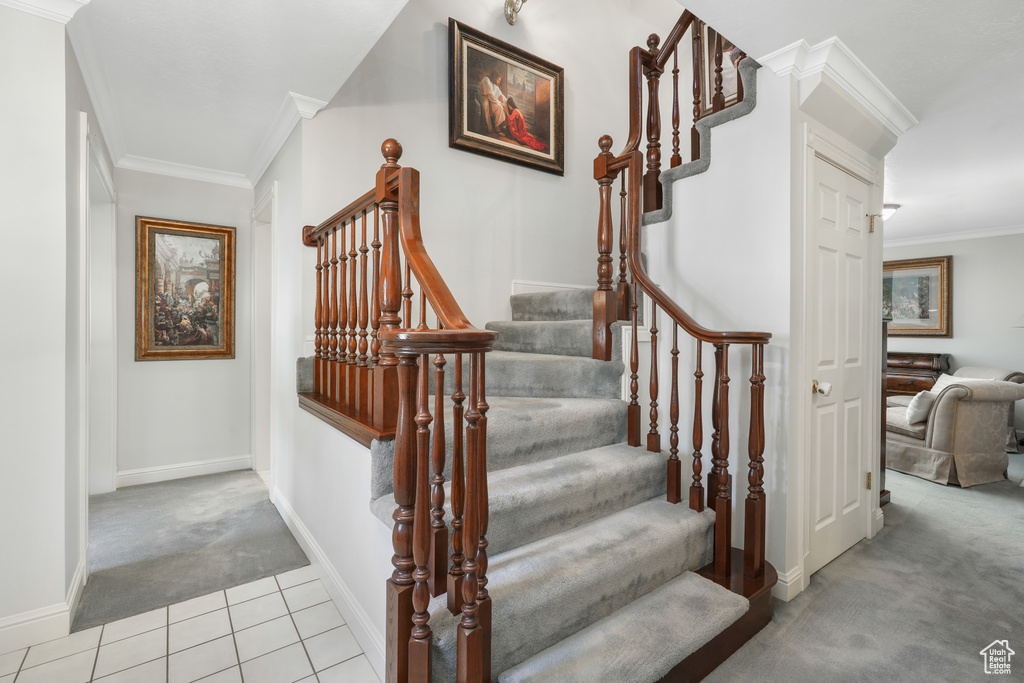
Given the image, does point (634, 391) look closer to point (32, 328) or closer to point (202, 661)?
point (202, 661)

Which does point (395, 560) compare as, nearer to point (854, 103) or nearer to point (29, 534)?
point (29, 534)

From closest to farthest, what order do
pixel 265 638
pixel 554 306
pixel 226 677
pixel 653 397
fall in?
pixel 226 677 → pixel 265 638 → pixel 653 397 → pixel 554 306

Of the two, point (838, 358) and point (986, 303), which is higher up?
point (986, 303)

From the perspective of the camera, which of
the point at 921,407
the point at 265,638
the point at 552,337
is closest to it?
the point at 265,638

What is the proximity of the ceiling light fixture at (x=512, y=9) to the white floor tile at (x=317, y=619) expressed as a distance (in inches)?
141

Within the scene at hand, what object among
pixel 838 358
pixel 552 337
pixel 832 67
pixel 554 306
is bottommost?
pixel 838 358

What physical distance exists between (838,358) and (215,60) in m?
3.14

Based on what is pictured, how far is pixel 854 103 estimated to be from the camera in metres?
2.10

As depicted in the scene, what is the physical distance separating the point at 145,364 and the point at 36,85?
223cm

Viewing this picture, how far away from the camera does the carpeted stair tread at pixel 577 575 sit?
4.34 feet

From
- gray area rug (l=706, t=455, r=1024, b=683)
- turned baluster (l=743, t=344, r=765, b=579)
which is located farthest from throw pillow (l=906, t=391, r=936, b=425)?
turned baluster (l=743, t=344, r=765, b=579)

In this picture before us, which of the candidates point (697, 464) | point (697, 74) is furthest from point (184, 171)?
point (697, 464)

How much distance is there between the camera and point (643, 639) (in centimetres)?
145

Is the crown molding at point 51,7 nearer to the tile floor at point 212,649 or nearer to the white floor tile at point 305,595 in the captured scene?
the tile floor at point 212,649
